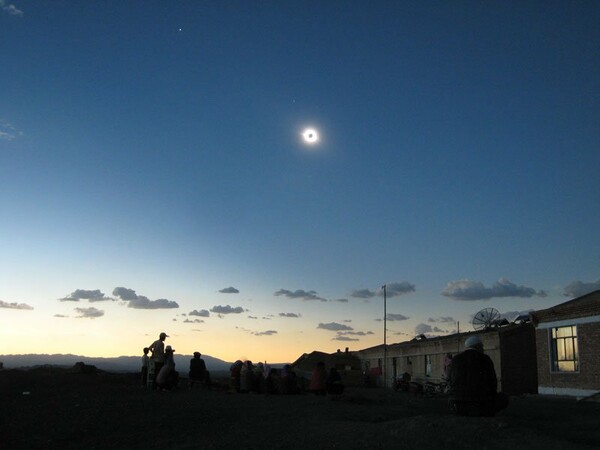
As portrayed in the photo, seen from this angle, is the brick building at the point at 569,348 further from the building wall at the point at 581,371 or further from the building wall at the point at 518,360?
the building wall at the point at 518,360

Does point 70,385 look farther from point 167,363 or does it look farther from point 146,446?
point 146,446

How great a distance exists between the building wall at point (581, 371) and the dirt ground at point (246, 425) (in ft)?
30.4

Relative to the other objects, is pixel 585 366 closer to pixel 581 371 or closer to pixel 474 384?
pixel 581 371

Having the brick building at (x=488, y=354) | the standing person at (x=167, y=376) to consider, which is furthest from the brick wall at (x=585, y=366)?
the standing person at (x=167, y=376)

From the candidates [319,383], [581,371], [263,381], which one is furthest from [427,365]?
[319,383]

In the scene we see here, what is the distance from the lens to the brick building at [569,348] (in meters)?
22.9

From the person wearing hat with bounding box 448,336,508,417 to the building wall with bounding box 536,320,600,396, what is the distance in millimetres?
16900

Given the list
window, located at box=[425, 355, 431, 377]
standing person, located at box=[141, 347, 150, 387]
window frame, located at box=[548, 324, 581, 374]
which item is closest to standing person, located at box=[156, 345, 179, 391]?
standing person, located at box=[141, 347, 150, 387]

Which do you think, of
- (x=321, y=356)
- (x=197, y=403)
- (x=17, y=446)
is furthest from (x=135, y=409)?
(x=321, y=356)

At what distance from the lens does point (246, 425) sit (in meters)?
10.7

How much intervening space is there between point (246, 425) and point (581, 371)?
17.9m

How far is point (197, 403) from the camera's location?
14.5 meters

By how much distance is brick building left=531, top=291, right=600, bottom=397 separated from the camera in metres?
22.9

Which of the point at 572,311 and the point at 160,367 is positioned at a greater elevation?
the point at 572,311
